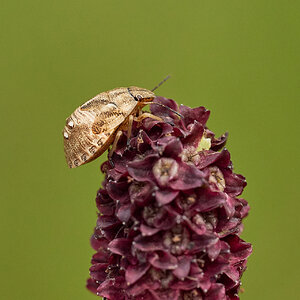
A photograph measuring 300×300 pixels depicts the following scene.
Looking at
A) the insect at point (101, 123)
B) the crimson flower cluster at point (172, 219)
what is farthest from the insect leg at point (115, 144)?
the crimson flower cluster at point (172, 219)

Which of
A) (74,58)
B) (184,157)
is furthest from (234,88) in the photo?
(184,157)

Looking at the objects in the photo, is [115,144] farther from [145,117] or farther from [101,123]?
[145,117]

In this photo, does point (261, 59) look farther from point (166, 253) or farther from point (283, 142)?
point (166, 253)

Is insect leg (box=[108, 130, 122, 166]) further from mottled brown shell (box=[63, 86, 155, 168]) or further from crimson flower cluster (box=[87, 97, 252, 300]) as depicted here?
crimson flower cluster (box=[87, 97, 252, 300])

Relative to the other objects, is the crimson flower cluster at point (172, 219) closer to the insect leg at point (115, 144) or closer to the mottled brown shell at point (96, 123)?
the insect leg at point (115, 144)

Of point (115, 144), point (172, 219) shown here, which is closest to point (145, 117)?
point (115, 144)

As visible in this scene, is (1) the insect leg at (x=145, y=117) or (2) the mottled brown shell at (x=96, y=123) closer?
(1) the insect leg at (x=145, y=117)
